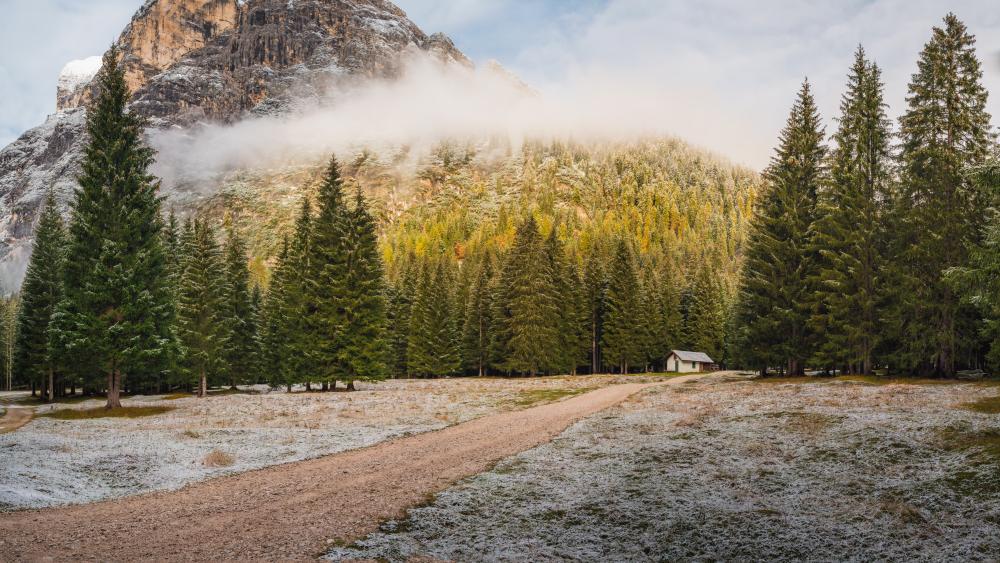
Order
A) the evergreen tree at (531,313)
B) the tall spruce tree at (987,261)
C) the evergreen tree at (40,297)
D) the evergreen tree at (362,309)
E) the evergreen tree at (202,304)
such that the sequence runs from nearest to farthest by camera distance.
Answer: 1. the tall spruce tree at (987,261)
2. the evergreen tree at (362,309)
3. the evergreen tree at (202,304)
4. the evergreen tree at (40,297)
5. the evergreen tree at (531,313)

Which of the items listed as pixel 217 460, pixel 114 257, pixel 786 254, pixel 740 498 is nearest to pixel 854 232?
pixel 786 254

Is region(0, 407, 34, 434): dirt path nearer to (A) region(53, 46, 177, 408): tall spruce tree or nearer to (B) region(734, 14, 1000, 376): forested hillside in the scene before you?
(A) region(53, 46, 177, 408): tall spruce tree

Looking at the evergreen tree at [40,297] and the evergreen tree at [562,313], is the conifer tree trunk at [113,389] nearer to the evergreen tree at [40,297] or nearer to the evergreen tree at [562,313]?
the evergreen tree at [40,297]

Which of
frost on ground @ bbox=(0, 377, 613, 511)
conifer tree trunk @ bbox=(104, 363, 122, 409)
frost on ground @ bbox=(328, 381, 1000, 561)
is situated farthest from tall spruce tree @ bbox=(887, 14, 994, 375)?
conifer tree trunk @ bbox=(104, 363, 122, 409)

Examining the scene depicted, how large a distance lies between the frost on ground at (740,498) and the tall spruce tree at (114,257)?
2674 cm

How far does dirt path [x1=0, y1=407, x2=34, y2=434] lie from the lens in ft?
81.9

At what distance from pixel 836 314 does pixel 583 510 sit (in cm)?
3332

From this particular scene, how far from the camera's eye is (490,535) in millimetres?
9609

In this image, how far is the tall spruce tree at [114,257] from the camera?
3181 cm

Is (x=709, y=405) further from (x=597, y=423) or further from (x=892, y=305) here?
(x=892, y=305)

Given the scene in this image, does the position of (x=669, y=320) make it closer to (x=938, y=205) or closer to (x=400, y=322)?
(x=400, y=322)

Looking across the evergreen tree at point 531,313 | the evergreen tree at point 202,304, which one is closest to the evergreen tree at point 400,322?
the evergreen tree at point 531,313

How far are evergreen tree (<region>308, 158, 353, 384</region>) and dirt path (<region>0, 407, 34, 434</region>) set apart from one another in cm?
1779

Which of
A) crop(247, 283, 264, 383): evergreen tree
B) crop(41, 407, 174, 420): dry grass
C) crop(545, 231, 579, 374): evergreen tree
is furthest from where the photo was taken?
crop(545, 231, 579, 374): evergreen tree
